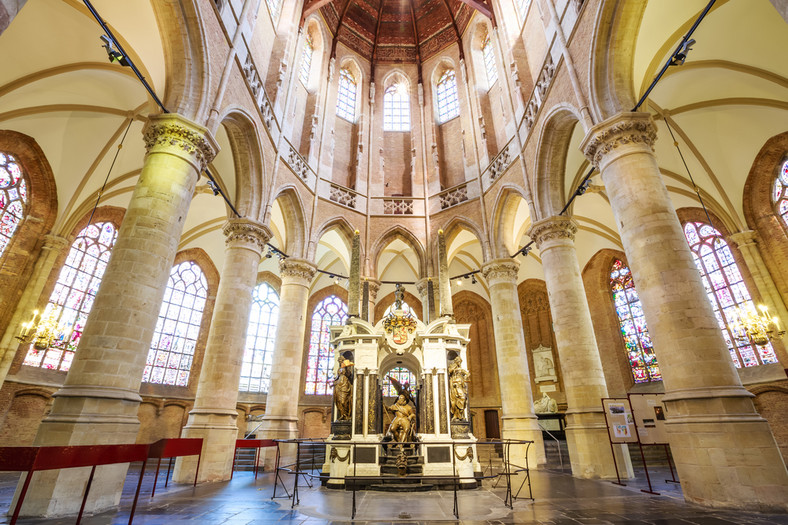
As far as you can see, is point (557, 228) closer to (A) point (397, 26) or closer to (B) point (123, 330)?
(B) point (123, 330)

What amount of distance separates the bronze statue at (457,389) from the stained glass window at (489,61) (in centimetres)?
1350

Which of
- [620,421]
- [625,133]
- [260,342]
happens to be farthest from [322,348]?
[625,133]

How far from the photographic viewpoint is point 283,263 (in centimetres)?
1330

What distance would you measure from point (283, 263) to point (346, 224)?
348 cm

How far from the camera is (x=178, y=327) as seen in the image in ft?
56.5

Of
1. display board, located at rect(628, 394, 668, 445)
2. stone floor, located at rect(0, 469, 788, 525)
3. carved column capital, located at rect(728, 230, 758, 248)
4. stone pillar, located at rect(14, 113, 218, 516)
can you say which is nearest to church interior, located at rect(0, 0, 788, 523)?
stone pillar, located at rect(14, 113, 218, 516)

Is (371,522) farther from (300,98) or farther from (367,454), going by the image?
(300,98)

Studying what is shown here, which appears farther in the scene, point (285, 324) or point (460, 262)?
point (460, 262)

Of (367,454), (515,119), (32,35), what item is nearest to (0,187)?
(32,35)

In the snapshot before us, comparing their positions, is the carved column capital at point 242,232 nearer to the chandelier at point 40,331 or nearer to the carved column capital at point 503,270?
the chandelier at point 40,331

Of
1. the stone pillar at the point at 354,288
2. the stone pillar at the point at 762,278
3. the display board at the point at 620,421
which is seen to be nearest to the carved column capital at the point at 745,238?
the stone pillar at the point at 762,278

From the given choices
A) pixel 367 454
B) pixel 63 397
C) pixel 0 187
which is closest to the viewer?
pixel 63 397

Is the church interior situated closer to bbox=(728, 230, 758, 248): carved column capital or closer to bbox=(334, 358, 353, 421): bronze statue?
bbox=(728, 230, 758, 248): carved column capital

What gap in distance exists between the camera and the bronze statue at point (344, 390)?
7844mm
